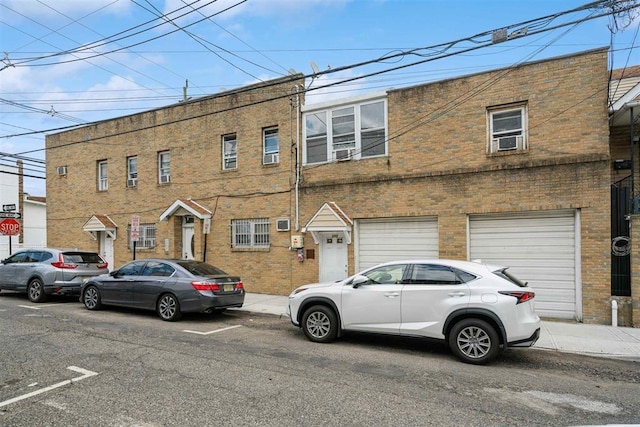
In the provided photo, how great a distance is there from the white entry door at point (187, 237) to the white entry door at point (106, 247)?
4.11m

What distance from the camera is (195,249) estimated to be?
14406 mm

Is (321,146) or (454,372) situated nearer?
(454,372)

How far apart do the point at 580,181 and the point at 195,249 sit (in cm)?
1190

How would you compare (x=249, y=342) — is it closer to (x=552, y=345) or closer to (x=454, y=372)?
(x=454, y=372)

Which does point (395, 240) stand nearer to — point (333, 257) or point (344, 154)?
point (333, 257)

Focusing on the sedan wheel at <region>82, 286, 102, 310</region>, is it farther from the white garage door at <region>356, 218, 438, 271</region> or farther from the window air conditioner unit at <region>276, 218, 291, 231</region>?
the white garage door at <region>356, 218, 438, 271</region>

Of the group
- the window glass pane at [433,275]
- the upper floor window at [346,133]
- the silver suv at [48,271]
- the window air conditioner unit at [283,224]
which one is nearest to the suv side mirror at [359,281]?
the window glass pane at [433,275]

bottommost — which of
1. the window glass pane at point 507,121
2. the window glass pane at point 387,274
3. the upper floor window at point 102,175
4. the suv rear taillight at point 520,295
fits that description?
the suv rear taillight at point 520,295

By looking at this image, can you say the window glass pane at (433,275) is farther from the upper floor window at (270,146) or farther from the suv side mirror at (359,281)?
the upper floor window at (270,146)

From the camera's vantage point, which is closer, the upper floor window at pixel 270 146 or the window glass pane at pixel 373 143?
the window glass pane at pixel 373 143

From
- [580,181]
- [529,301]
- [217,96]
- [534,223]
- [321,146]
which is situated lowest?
[529,301]

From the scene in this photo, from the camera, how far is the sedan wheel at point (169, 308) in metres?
8.92

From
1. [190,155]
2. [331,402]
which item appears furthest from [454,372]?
[190,155]

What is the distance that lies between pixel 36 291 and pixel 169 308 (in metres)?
5.25
